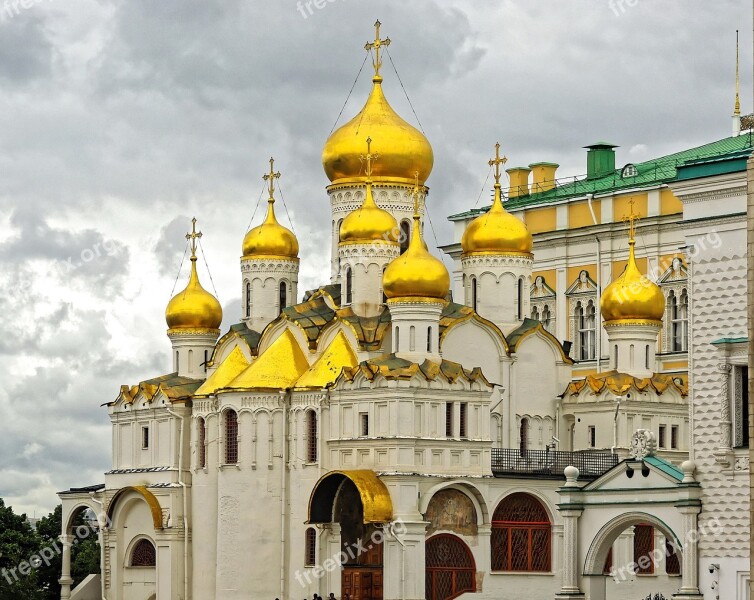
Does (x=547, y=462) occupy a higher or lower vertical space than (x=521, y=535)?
higher

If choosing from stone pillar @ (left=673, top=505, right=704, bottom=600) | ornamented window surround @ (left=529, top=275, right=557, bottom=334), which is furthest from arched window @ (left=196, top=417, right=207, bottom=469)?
stone pillar @ (left=673, top=505, right=704, bottom=600)

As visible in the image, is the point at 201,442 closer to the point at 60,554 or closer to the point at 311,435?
the point at 311,435

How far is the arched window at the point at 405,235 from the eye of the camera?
2063 inches

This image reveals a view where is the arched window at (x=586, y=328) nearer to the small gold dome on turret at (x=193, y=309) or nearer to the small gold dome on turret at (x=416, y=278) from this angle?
the small gold dome on turret at (x=193, y=309)

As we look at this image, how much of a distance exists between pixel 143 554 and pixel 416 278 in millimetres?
12061

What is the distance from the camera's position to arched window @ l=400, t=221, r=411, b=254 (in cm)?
5241

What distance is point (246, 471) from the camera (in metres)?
48.6

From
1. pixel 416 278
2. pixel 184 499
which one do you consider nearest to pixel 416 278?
pixel 416 278

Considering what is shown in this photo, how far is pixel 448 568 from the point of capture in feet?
153

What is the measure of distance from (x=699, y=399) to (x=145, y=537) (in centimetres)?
2271

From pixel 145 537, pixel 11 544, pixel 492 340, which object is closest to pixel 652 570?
pixel 492 340

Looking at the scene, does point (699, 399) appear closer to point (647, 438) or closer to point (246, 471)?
point (647, 438)

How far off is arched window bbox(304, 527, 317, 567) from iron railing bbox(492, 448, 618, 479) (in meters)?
4.74

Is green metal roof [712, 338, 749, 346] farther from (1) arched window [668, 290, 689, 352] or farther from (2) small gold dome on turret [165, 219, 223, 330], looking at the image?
(2) small gold dome on turret [165, 219, 223, 330]
